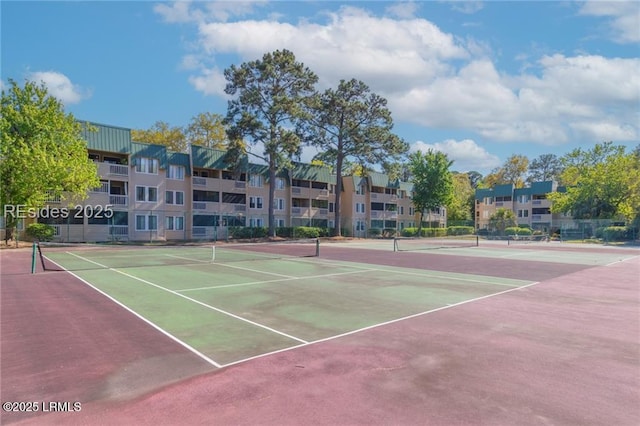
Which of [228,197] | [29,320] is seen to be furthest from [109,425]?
[228,197]

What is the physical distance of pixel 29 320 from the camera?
8.74 m

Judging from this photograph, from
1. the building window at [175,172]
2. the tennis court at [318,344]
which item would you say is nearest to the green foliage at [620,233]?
the tennis court at [318,344]

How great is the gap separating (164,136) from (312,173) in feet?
75.4

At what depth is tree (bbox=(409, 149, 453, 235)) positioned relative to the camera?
7200 cm

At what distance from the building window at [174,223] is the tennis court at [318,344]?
32.6 metres

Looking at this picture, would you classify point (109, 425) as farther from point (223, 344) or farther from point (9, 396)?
point (223, 344)

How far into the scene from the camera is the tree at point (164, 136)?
62.0 metres

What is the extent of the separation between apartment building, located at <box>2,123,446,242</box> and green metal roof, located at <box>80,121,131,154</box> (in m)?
0.09

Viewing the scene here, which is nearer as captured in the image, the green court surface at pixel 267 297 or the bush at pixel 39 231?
the green court surface at pixel 267 297

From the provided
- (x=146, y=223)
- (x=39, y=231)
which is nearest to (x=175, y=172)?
(x=146, y=223)

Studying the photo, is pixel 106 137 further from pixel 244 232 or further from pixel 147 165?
pixel 244 232

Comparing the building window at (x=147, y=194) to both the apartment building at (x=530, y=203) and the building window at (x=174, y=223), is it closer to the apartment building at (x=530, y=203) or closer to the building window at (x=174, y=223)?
the building window at (x=174, y=223)

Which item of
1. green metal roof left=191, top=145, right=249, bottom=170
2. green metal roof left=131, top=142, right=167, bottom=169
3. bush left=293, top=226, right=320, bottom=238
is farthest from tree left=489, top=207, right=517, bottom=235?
green metal roof left=131, top=142, right=167, bottom=169

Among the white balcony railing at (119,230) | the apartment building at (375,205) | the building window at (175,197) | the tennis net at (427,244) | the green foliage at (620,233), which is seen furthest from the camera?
the apartment building at (375,205)
